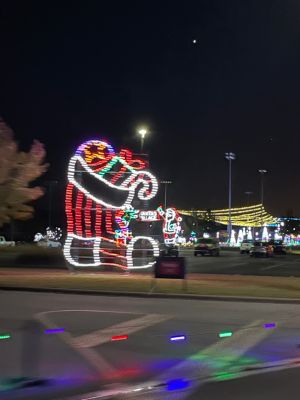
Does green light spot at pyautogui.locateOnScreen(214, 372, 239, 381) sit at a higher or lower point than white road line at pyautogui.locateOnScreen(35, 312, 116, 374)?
lower

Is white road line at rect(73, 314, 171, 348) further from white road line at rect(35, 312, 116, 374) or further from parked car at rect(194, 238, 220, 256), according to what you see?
parked car at rect(194, 238, 220, 256)

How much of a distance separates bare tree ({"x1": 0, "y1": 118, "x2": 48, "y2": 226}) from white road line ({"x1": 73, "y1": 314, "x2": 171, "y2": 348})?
325cm

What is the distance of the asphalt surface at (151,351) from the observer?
7410mm

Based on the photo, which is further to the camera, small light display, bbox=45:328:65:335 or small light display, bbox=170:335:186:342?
small light display, bbox=45:328:65:335

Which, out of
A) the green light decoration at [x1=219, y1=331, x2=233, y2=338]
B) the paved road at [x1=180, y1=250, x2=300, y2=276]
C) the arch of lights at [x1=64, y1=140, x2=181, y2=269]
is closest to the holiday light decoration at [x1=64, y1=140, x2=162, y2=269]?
the arch of lights at [x1=64, y1=140, x2=181, y2=269]

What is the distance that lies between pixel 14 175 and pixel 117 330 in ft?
12.9

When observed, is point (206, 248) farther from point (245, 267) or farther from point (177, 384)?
point (177, 384)

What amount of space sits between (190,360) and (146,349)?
1.03 meters

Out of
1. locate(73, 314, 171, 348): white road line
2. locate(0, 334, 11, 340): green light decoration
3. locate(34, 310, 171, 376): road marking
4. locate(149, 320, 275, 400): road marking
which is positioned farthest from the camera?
locate(0, 334, 11, 340): green light decoration

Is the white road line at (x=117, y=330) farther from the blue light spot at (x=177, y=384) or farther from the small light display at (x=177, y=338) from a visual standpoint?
the blue light spot at (x=177, y=384)

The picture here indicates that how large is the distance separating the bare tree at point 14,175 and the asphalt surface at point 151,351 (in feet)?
7.94

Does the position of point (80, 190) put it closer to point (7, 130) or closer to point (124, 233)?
point (124, 233)

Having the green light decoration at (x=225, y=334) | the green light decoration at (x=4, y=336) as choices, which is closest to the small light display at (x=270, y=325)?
the green light decoration at (x=225, y=334)

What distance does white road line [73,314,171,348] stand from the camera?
1058 cm
